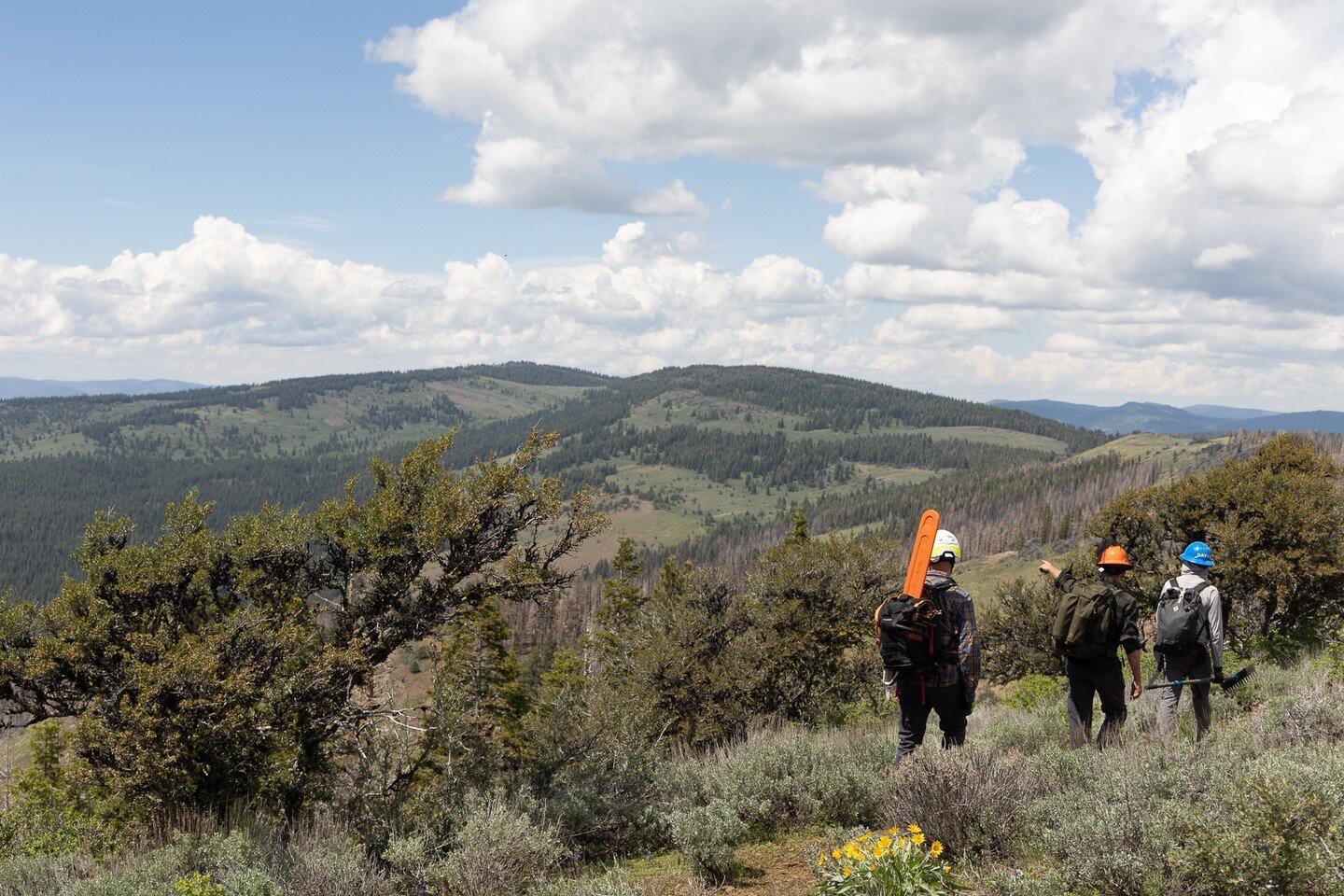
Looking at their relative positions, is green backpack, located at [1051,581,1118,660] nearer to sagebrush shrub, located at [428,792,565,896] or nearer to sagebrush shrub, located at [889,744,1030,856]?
sagebrush shrub, located at [889,744,1030,856]

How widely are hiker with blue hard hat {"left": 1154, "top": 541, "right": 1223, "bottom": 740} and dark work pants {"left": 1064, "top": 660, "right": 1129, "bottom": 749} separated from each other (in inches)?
30.9

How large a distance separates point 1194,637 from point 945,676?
12.0ft

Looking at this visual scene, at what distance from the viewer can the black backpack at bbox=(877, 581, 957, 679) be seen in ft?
22.0

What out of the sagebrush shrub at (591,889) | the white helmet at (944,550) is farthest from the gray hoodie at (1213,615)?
the sagebrush shrub at (591,889)

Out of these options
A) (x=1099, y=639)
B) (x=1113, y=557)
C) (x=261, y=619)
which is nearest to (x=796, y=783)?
(x=1099, y=639)

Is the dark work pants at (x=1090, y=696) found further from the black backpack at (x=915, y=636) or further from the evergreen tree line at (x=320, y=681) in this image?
the evergreen tree line at (x=320, y=681)

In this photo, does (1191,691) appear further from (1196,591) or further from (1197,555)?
(1197,555)

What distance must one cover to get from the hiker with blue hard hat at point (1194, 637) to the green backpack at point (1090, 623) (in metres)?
1.26

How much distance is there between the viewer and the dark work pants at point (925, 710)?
686 centimetres

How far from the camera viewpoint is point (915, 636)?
265 inches

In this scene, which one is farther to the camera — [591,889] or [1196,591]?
[1196,591]

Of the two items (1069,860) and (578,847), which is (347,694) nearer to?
(578,847)

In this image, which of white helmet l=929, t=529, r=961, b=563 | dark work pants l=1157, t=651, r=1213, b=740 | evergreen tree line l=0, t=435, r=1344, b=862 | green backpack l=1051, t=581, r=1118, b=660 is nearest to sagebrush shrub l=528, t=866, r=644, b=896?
evergreen tree line l=0, t=435, r=1344, b=862

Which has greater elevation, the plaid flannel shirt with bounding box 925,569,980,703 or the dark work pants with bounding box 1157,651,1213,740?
the plaid flannel shirt with bounding box 925,569,980,703
